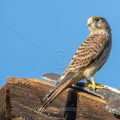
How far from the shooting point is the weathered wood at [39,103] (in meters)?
4.27

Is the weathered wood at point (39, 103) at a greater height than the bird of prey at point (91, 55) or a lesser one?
lesser

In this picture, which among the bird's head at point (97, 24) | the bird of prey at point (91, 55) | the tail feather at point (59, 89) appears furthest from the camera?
the bird's head at point (97, 24)

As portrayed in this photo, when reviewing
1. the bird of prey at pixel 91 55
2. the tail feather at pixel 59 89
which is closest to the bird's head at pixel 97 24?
the bird of prey at pixel 91 55

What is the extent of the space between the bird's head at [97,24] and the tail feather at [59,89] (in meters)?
1.68

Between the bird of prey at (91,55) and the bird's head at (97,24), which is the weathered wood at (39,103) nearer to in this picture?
the bird of prey at (91,55)

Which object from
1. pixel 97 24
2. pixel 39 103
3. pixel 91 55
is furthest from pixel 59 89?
pixel 97 24

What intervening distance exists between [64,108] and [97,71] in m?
2.16

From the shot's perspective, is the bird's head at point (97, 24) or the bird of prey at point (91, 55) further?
the bird's head at point (97, 24)

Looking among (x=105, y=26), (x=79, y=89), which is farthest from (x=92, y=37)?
(x=79, y=89)

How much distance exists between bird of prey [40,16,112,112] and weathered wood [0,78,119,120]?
33 cm

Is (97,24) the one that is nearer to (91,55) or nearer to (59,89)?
(91,55)

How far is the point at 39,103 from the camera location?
462 cm

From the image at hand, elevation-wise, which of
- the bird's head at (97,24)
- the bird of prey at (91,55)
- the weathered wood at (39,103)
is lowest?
the weathered wood at (39,103)

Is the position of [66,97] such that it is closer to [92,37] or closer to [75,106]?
[75,106]
